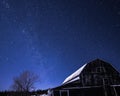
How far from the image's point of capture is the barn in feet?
81.7

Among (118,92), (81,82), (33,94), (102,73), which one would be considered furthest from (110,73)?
(33,94)

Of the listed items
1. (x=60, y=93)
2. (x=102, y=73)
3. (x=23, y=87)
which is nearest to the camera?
(x=60, y=93)

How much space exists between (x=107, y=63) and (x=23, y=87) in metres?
39.1

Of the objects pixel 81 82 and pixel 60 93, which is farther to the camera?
pixel 81 82

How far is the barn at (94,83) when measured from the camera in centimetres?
2489

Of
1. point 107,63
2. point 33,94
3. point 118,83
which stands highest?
point 107,63

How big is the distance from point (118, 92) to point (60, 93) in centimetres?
975

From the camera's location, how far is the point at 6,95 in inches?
2135

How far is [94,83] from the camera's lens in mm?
26828

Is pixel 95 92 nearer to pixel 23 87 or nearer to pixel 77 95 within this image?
pixel 77 95

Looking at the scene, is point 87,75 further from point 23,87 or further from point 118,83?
point 23,87

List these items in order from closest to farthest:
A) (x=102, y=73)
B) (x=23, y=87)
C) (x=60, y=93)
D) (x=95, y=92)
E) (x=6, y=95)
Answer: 1. (x=60, y=93)
2. (x=95, y=92)
3. (x=102, y=73)
4. (x=6, y=95)
5. (x=23, y=87)

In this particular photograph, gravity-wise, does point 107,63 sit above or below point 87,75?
above

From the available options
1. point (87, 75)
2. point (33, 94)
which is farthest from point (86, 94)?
point (33, 94)
